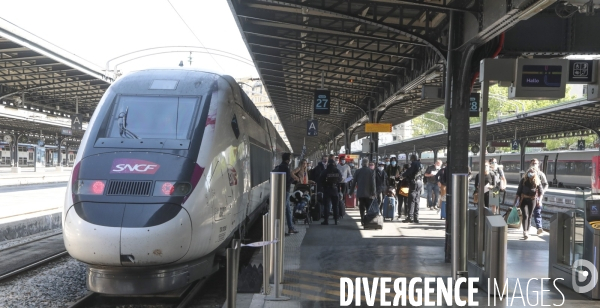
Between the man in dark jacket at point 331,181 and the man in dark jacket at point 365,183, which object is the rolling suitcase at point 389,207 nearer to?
the man in dark jacket at point 331,181

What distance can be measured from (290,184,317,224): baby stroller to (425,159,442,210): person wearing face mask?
460 cm

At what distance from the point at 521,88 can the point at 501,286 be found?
144 inches

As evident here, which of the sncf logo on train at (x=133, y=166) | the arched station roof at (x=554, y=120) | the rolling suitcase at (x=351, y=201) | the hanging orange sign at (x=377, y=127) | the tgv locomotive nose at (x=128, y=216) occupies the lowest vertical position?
the rolling suitcase at (x=351, y=201)

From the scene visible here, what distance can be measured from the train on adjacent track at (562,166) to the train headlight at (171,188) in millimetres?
33764

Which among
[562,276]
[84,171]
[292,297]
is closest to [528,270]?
[562,276]

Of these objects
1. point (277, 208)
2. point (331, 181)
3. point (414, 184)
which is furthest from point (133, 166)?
point (414, 184)

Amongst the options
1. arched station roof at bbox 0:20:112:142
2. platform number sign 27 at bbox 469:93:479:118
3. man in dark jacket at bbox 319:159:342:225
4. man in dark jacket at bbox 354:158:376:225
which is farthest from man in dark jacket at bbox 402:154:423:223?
arched station roof at bbox 0:20:112:142

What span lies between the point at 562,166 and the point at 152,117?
43275mm

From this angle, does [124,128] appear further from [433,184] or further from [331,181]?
[433,184]

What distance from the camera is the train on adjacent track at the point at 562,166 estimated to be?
41.1m

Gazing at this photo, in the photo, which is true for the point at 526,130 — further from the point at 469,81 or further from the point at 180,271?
the point at 180,271

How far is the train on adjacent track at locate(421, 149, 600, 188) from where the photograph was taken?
41.1 m

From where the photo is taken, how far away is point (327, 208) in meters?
15.4

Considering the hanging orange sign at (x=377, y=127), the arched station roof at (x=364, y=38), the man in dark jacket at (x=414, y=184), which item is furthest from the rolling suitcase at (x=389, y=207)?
the hanging orange sign at (x=377, y=127)
